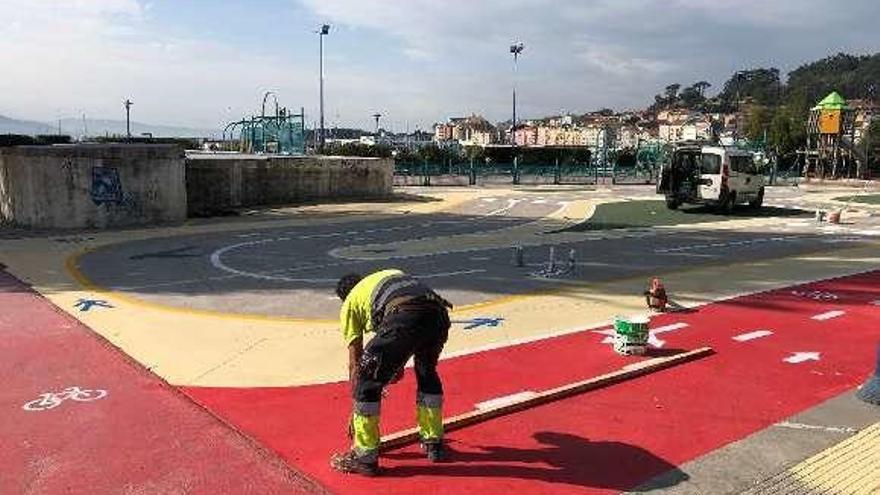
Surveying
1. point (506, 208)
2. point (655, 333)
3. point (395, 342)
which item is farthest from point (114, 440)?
point (506, 208)

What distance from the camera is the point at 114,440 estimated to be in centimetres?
655

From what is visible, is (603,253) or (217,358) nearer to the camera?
(217,358)

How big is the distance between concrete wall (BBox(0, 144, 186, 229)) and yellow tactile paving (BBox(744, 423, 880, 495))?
2148 centimetres

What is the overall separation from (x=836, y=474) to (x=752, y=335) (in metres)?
4.36

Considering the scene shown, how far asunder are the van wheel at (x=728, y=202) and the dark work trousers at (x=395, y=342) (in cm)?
2422

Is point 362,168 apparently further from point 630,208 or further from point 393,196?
point 630,208

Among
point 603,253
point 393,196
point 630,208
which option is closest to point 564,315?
point 603,253

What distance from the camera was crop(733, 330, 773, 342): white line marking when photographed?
992 centimetres

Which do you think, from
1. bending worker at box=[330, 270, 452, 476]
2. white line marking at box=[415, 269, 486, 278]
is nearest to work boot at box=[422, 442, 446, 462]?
bending worker at box=[330, 270, 452, 476]

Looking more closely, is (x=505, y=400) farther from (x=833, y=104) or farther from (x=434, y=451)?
(x=833, y=104)

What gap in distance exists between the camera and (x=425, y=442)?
6.15 metres

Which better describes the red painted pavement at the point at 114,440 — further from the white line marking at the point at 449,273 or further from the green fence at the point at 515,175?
the green fence at the point at 515,175

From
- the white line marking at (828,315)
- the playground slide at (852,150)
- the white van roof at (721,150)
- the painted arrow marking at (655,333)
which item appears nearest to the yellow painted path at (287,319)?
the painted arrow marking at (655,333)

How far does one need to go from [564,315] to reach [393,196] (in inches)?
1013
